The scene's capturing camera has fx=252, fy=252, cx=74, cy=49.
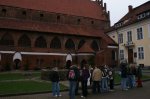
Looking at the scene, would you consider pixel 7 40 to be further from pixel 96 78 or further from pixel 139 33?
pixel 96 78

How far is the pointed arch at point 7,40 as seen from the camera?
4012 centimetres

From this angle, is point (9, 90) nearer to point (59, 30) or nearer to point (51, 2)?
point (59, 30)

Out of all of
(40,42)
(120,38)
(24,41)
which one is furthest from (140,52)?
(24,41)

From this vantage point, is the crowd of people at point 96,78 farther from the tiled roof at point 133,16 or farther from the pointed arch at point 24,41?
the pointed arch at point 24,41

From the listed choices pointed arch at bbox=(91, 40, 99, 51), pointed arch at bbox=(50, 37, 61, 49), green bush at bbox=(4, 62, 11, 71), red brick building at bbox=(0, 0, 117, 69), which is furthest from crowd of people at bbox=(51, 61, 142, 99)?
pointed arch at bbox=(91, 40, 99, 51)

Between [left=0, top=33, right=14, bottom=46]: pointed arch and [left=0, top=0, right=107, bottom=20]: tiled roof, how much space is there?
7.44 m

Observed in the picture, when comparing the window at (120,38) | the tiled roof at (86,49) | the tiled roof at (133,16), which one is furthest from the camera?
the window at (120,38)

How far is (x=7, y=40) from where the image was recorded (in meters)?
40.7

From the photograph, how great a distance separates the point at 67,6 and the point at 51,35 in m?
11.0

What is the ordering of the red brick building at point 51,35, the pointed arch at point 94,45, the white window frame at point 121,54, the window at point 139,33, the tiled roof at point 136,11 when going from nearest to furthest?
1. the red brick building at point 51,35
2. the window at point 139,33
3. the tiled roof at point 136,11
4. the white window frame at point 121,54
5. the pointed arch at point 94,45

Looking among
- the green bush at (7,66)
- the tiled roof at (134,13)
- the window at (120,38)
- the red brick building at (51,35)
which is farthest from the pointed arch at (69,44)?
the green bush at (7,66)

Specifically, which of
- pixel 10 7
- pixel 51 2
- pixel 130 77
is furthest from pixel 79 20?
pixel 130 77

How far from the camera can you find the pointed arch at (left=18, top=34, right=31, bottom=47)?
42.0 metres

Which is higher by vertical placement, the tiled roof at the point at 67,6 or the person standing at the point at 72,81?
the tiled roof at the point at 67,6
